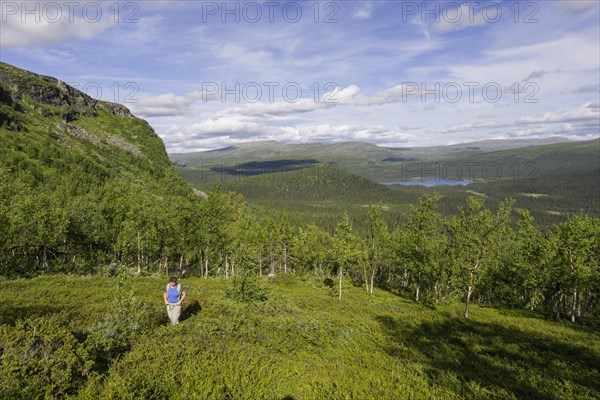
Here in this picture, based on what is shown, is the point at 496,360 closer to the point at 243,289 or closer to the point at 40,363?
the point at 243,289

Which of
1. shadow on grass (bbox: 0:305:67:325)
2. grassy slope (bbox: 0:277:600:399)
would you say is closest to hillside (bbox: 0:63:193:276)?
shadow on grass (bbox: 0:305:67:325)

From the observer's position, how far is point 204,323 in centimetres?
1634

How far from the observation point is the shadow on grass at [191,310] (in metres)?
18.3

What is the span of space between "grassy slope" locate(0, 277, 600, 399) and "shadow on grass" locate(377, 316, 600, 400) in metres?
0.08

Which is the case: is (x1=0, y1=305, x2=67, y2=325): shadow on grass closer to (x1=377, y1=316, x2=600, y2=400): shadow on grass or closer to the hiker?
the hiker

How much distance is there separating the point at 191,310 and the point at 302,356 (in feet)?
26.6

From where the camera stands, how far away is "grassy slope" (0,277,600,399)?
10.3 metres

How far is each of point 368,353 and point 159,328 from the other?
11201mm

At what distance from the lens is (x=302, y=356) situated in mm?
15367

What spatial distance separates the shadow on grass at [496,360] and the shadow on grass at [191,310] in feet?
39.0

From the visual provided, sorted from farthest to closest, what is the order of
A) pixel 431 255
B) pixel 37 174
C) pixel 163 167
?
Result: pixel 163 167 < pixel 37 174 < pixel 431 255

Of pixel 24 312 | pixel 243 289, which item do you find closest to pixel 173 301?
pixel 24 312

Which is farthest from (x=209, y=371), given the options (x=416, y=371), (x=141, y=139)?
(x=141, y=139)

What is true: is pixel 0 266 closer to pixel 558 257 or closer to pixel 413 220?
pixel 413 220
